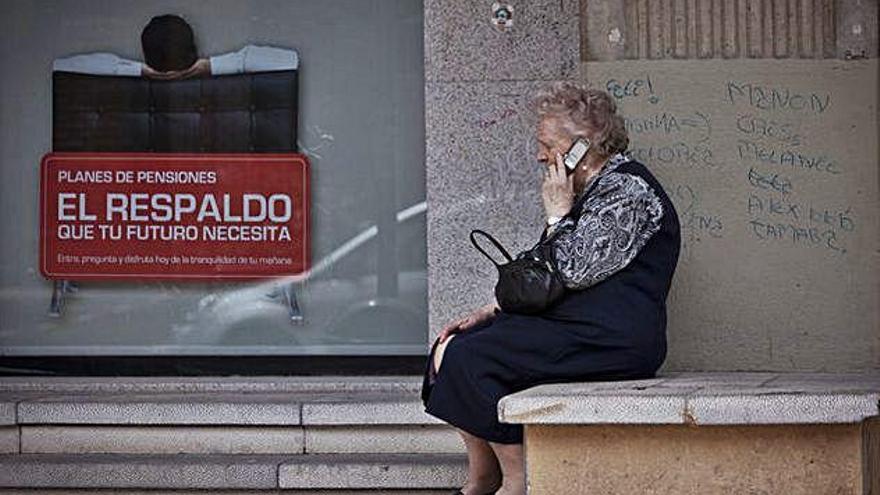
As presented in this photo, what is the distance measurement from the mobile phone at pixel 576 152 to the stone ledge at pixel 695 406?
96cm

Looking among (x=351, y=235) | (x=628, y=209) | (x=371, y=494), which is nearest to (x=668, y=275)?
(x=628, y=209)

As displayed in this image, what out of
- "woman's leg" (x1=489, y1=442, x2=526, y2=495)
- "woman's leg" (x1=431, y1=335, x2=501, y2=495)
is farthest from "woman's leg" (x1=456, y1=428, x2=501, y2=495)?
"woman's leg" (x1=489, y1=442, x2=526, y2=495)

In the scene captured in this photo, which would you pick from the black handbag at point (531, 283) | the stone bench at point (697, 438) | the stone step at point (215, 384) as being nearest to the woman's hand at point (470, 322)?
the black handbag at point (531, 283)

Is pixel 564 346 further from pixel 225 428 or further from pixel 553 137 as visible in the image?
pixel 225 428

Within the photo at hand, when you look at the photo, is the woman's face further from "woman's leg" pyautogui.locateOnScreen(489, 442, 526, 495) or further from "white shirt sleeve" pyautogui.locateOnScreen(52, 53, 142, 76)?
"white shirt sleeve" pyautogui.locateOnScreen(52, 53, 142, 76)

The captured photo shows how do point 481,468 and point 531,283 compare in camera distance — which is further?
point 481,468

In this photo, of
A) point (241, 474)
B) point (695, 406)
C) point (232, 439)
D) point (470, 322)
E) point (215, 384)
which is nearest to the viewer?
point (695, 406)

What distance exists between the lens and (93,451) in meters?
7.34

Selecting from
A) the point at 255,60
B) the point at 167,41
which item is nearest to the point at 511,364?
the point at 255,60

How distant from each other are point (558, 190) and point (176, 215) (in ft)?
9.24

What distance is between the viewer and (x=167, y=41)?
8312 millimetres

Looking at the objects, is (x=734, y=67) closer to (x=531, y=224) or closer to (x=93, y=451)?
(x=531, y=224)

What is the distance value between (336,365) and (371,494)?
1.33 metres

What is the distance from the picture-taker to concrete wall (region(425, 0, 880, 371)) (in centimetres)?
768
